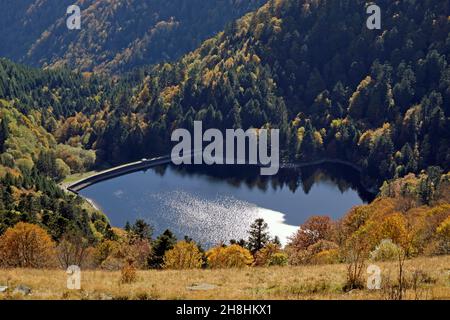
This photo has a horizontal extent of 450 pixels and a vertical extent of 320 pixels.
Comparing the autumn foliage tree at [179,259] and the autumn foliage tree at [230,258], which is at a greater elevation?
the autumn foliage tree at [179,259]

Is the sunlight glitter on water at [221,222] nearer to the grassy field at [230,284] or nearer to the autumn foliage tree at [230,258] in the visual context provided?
the autumn foliage tree at [230,258]

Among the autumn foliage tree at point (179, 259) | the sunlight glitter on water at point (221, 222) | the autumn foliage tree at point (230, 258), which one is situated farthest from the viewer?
the sunlight glitter on water at point (221, 222)

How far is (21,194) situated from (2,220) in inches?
2202

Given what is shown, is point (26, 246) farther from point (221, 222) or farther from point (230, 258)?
point (221, 222)

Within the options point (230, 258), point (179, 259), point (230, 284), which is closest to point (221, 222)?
point (230, 258)

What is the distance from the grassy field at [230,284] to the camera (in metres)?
35.1

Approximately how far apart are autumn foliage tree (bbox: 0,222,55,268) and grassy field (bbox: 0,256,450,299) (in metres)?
20.9

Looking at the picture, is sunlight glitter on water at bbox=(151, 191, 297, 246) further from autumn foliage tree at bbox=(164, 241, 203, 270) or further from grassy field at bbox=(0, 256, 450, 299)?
grassy field at bbox=(0, 256, 450, 299)

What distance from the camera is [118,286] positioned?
40.0 m

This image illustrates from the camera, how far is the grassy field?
35.1 metres

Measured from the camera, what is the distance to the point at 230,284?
4184cm

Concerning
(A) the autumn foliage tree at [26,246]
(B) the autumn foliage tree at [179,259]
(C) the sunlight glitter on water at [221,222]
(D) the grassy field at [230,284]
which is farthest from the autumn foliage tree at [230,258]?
(D) the grassy field at [230,284]

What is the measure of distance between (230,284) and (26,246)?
136 ft

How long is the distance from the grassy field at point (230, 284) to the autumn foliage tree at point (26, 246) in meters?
20.9
